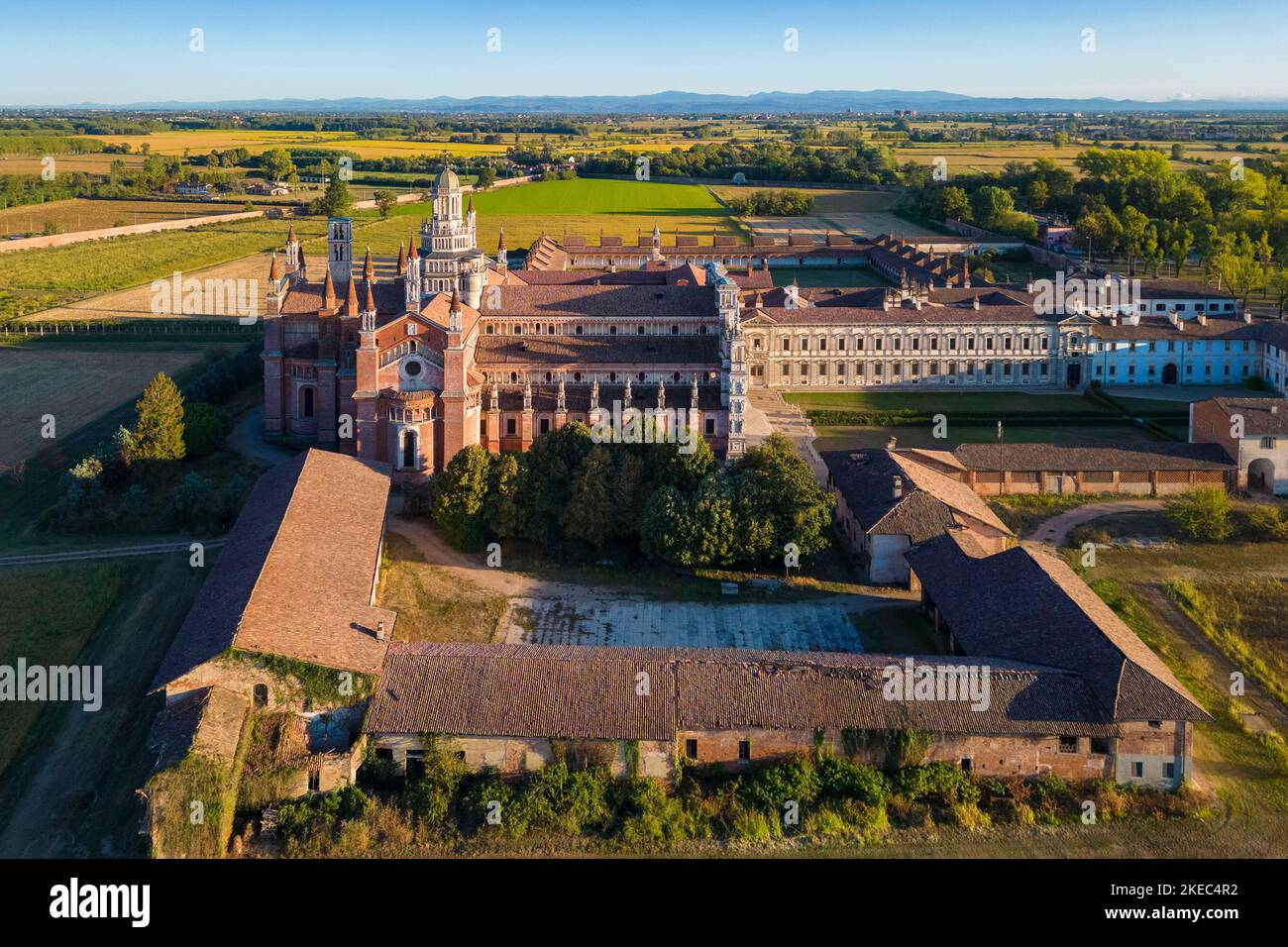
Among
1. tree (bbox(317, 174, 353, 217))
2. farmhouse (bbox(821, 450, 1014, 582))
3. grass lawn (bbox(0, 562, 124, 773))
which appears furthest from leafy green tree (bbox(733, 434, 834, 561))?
tree (bbox(317, 174, 353, 217))

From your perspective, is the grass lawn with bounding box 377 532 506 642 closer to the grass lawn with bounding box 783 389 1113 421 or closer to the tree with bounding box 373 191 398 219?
the grass lawn with bounding box 783 389 1113 421

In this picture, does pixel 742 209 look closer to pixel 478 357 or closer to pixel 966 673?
pixel 478 357

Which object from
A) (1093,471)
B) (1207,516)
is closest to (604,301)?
(1093,471)

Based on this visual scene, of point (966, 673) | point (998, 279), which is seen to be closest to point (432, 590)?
point (966, 673)

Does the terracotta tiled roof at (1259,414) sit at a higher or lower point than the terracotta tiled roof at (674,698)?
higher

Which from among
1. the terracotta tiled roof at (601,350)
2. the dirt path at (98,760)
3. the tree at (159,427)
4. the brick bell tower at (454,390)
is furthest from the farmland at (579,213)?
the dirt path at (98,760)

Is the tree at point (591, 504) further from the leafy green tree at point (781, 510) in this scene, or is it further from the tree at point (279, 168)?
the tree at point (279, 168)

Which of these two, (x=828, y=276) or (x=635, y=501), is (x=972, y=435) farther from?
(x=828, y=276)
